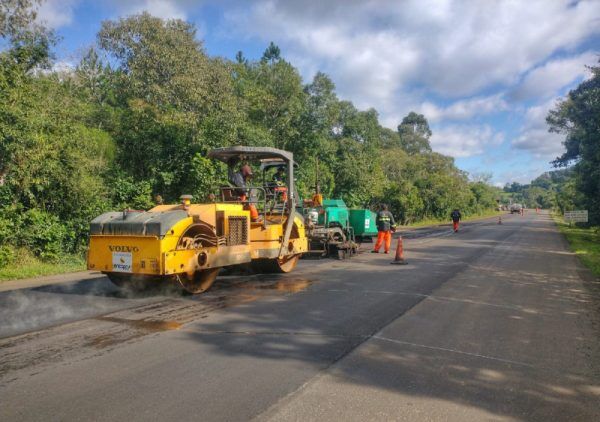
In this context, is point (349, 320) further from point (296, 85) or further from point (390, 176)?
point (390, 176)

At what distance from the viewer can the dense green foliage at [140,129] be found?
38.4ft

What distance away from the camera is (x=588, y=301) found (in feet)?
25.9

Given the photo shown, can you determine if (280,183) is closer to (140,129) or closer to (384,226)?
(384,226)

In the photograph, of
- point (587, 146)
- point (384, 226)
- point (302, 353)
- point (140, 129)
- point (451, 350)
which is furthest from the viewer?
point (587, 146)

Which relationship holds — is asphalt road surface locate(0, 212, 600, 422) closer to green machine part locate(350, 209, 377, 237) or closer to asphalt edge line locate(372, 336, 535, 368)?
asphalt edge line locate(372, 336, 535, 368)

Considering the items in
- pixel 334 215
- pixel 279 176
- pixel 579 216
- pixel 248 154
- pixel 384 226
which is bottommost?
pixel 579 216

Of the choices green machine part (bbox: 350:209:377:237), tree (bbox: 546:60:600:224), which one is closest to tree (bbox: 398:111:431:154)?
tree (bbox: 546:60:600:224)

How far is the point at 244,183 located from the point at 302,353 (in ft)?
17.7

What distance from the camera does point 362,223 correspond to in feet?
51.4

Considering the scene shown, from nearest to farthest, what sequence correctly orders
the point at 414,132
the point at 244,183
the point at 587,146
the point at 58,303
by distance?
the point at 58,303 → the point at 244,183 → the point at 587,146 → the point at 414,132

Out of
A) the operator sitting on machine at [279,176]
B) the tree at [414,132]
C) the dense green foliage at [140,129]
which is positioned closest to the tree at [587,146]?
the dense green foliage at [140,129]

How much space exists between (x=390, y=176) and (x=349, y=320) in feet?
120

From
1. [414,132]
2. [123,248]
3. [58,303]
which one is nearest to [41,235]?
[58,303]

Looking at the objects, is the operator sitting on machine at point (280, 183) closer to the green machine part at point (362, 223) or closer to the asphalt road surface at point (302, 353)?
the asphalt road surface at point (302, 353)
